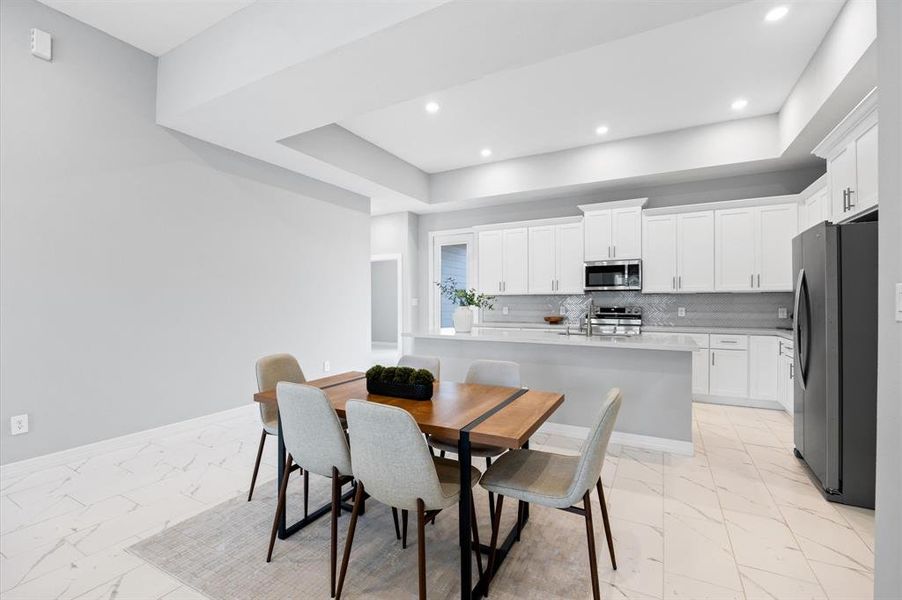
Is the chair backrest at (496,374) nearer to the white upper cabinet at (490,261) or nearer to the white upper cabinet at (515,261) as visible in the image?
the white upper cabinet at (515,261)

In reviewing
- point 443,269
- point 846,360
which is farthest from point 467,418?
point 443,269

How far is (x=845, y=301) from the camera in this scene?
2.51 m

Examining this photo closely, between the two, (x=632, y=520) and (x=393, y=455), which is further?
(x=632, y=520)

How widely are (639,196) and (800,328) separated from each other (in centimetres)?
302

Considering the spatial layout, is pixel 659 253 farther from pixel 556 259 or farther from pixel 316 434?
pixel 316 434

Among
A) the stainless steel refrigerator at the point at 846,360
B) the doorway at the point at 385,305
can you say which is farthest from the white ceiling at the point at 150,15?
the doorway at the point at 385,305

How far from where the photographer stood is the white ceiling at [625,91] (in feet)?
9.93

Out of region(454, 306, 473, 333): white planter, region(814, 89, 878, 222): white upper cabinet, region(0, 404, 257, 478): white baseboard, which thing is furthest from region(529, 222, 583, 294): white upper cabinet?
region(0, 404, 257, 478): white baseboard

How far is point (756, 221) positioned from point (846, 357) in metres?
2.78

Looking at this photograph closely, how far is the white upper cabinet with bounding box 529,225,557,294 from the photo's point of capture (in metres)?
5.95

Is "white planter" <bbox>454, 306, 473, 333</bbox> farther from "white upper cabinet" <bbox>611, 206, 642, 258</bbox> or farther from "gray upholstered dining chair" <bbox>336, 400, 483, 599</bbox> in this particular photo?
"white upper cabinet" <bbox>611, 206, 642, 258</bbox>

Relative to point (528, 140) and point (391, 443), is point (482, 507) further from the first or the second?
point (528, 140)

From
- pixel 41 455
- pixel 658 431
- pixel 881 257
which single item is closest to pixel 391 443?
pixel 881 257

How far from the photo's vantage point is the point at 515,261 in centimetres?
625
